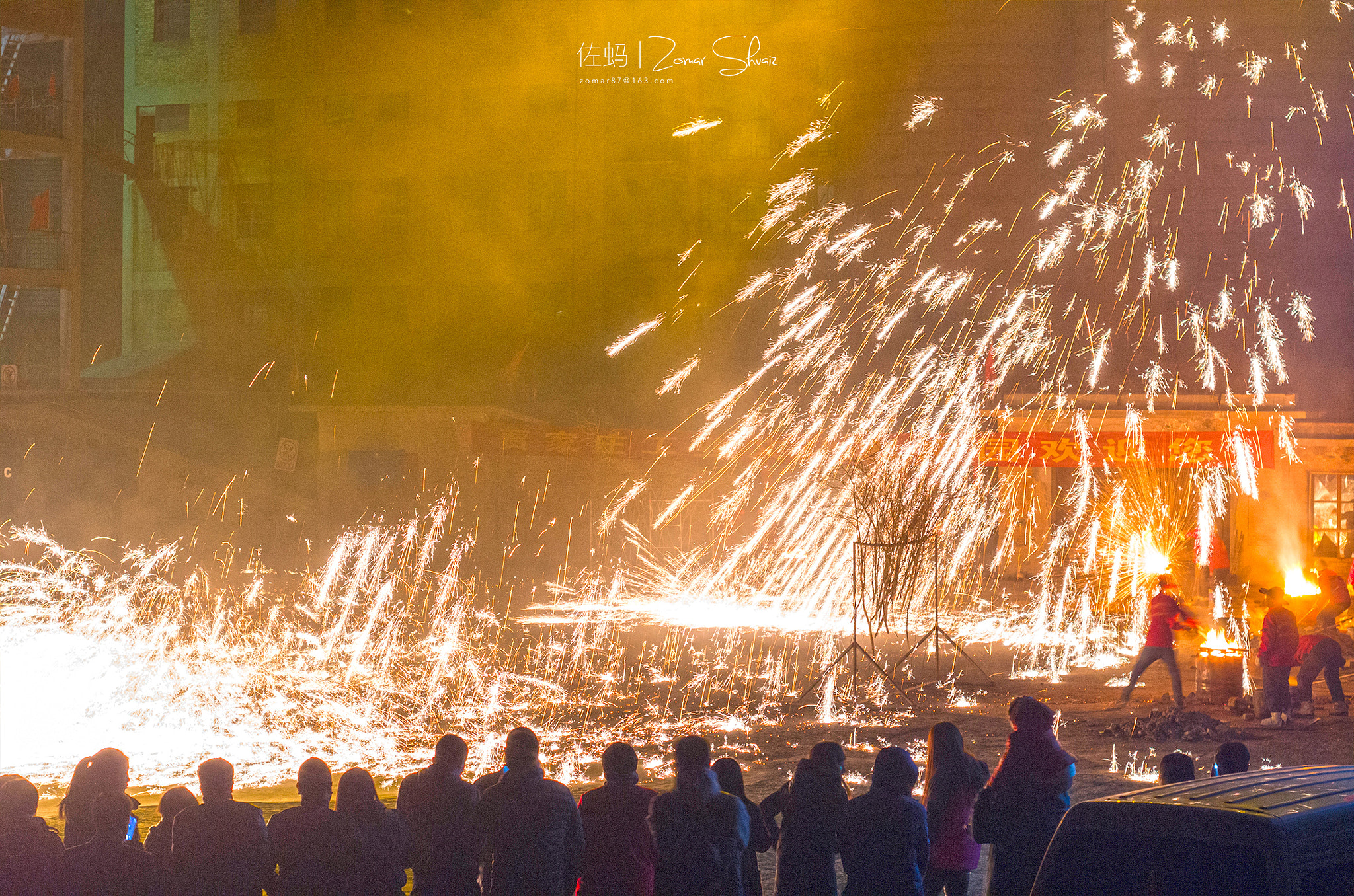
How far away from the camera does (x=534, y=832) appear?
457cm

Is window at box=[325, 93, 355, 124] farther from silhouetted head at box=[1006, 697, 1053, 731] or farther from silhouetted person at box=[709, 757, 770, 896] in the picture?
silhouetted head at box=[1006, 697, 1053, 731]

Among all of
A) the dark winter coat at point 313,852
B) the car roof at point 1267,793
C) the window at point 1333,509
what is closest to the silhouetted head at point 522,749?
the dark winter coat at point 313,852

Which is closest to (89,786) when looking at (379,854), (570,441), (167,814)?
(167,814)

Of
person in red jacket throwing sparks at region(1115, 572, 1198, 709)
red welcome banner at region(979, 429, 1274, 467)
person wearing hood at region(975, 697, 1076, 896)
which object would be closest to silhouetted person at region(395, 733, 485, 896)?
person wearing hood at region(975, 697, 1076, 896)

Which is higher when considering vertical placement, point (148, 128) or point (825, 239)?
point (148, 128)

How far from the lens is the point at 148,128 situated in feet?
Answer: 107

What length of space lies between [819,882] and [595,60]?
28768 mm

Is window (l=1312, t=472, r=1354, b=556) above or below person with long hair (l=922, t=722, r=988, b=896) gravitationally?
above

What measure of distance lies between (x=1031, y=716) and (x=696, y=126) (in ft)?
89.6

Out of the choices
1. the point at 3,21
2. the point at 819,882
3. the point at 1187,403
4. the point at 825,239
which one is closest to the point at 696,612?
the point at 1187,403

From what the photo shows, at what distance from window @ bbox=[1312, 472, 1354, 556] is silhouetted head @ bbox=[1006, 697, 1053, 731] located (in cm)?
1724

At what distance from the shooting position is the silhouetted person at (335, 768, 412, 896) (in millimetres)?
4547

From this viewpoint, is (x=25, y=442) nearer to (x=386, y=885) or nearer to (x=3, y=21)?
(x=3, y=21)

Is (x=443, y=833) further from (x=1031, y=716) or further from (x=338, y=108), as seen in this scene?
(x=338, y=108)
